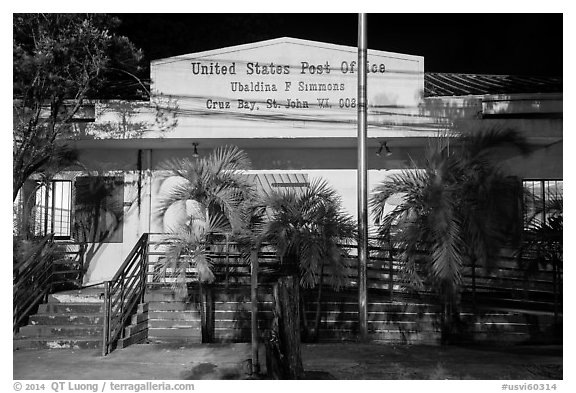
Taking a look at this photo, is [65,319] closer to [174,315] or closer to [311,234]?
[174,315]

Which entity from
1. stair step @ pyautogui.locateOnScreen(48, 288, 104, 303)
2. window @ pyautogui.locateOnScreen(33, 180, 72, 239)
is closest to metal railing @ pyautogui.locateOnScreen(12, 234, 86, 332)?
stair step @ pyautogui.locateOnScreen(48, 288, 104, 303)

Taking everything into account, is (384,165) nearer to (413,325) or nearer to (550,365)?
(413,325)

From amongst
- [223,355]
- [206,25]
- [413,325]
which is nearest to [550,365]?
[413,325]

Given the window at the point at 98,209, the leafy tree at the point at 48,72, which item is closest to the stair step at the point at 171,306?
the window at the point at 98,209

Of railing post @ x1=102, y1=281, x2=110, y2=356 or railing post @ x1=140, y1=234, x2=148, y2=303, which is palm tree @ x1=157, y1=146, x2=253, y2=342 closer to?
railing post @ x1=140, y1=234, x2=148, y2=303

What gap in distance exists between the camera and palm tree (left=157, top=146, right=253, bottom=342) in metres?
9.16

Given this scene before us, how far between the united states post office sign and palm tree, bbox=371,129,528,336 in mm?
2062

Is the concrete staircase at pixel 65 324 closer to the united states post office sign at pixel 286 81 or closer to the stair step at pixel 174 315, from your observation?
the stair step at pixel 174 315

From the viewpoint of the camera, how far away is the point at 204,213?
9.80m

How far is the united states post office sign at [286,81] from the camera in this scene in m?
11.0

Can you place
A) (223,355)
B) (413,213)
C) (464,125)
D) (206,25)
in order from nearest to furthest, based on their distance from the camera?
1. (223,355)
2. (413,213)
3. (464,125)
4. (206,25)

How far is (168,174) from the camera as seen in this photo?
11930 millimetres

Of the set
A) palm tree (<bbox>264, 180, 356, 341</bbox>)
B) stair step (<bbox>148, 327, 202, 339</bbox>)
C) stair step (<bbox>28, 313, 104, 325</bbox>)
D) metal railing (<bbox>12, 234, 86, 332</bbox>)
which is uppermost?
palm tree (<bbox>264, 180, 356, 341</bbox>)

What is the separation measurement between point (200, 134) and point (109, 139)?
172 centimetres
